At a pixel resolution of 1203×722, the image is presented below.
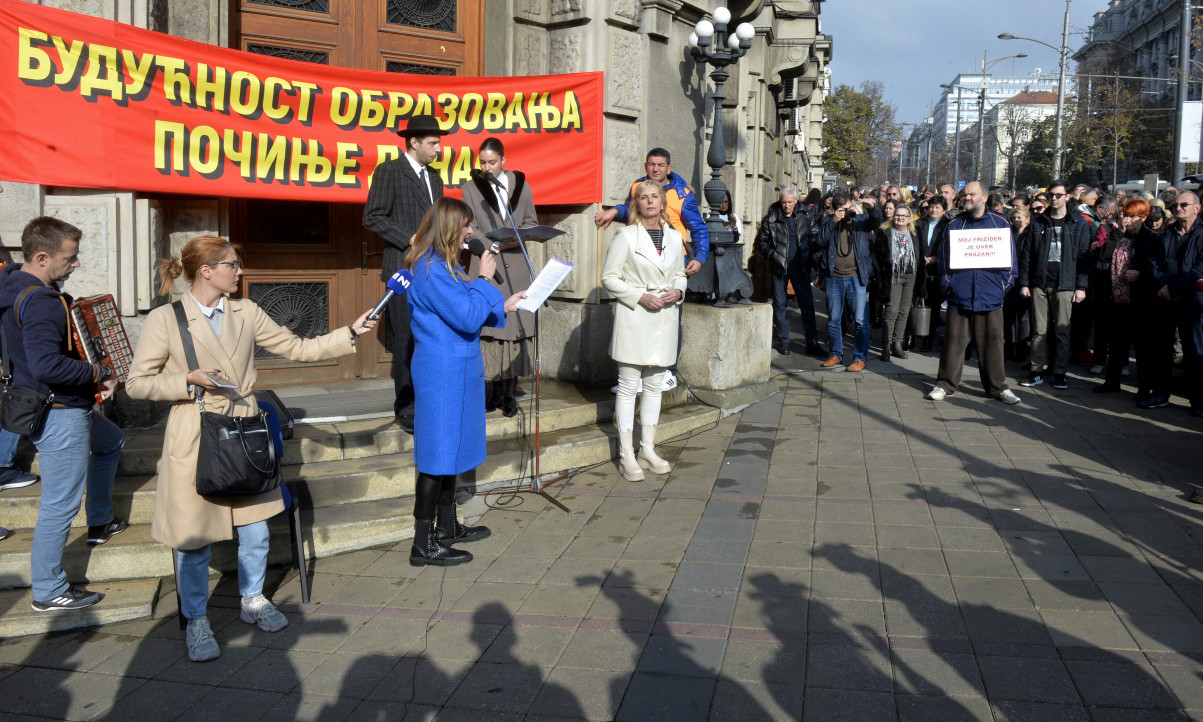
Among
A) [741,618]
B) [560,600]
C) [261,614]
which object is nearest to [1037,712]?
[741,618]

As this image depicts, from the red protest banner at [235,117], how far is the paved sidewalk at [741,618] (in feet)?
9.71

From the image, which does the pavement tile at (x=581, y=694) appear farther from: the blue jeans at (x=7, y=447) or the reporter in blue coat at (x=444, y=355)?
the blue jeans at (x=7, y=447)

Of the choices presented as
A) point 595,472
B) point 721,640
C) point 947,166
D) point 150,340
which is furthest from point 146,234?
point 947,166

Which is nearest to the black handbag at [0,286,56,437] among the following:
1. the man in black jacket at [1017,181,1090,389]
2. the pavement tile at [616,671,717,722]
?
the pavement tile at [616,671,717,722]

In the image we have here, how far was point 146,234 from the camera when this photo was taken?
22.6 ft

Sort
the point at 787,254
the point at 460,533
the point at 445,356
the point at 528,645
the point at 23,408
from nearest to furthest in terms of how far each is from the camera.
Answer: the point at 528,645 < the point at 23,408 < the point at 445,356 < the point at 460,533 < the point at 787,254

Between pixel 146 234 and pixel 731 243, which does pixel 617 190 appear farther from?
pixel 146 234

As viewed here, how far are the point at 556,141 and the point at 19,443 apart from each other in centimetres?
485

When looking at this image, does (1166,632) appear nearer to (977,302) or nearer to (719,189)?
(977,302)

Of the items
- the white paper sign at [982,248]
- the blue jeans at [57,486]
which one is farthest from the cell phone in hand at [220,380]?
the white paper sign at [982,248]

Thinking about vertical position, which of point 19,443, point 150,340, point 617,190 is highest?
point 617,190

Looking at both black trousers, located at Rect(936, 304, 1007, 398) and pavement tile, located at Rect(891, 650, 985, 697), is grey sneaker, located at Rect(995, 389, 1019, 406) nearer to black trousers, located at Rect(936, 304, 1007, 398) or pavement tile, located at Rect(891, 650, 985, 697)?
black trousers, located at Rect(936, 304, 1007, 398)

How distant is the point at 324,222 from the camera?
27.8ft

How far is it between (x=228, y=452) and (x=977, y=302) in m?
7.42
